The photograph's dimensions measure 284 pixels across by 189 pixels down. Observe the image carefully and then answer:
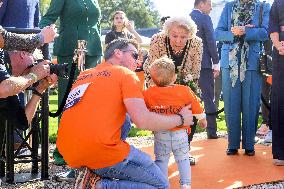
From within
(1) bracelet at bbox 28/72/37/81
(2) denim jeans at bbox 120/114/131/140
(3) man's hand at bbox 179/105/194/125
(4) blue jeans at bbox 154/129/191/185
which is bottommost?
(4) blue jeans at bbox 154/129/191/185

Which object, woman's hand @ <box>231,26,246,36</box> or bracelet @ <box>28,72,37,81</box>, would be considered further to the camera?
woman's hand @ <box>231,26,246,36</box>

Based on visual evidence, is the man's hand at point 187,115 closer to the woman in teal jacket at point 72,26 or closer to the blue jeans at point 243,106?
the woman in teal jacket at point 72,26

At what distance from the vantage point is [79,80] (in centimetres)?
331

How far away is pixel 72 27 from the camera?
5.24 m

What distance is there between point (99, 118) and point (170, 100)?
915 millimetres

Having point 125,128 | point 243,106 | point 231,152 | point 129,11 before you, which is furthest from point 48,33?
point 129,11

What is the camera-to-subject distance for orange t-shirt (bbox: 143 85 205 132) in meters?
3.83

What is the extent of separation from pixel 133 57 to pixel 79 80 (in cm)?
41

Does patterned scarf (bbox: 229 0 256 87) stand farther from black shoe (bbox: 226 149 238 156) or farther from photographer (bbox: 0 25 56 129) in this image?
photographer (bbox: 0 25 56 129)

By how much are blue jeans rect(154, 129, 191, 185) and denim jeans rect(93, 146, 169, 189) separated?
2.42 feet

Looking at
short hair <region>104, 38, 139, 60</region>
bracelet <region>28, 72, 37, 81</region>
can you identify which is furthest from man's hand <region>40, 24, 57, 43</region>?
short hair <region>104, 38, 139, 60</region>

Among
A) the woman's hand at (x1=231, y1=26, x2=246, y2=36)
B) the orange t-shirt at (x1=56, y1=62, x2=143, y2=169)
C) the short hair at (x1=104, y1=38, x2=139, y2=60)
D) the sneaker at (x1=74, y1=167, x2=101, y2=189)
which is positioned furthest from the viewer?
the woman's hand at (x1=231, y1=26, x2=246, y2=36)

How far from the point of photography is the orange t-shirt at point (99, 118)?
10.1 ft

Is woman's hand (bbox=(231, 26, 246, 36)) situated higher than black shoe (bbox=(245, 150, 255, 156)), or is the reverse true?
woman's hand (bbox=(231, 26, 246, 36))
